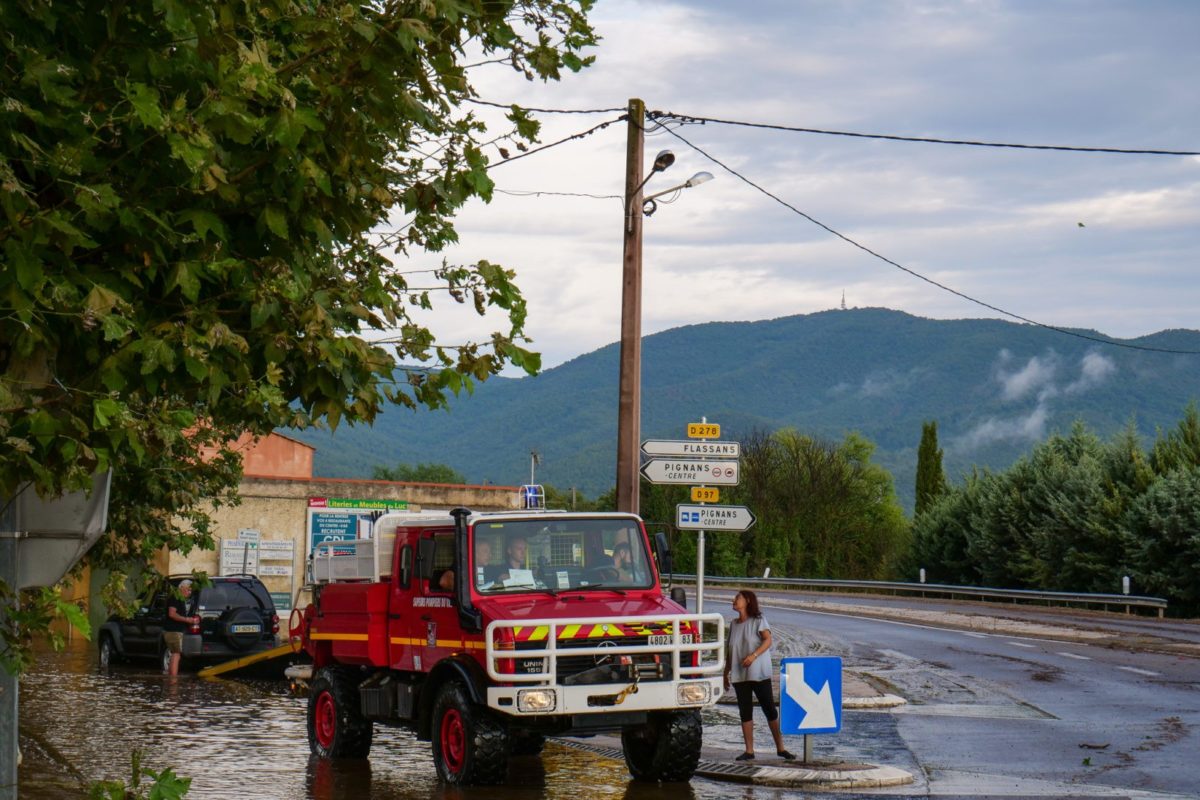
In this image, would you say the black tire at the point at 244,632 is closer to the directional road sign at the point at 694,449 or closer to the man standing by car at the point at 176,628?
the man standing by car at the point at 176,628

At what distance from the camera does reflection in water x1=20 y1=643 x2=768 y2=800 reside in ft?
42.8

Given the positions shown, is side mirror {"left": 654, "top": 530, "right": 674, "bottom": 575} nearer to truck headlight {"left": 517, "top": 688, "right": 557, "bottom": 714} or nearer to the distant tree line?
truck headlight {"left": 517, "top": 688, "right": 557, "bottom": 714}

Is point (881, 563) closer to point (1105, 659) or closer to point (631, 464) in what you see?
point (1105, 659)

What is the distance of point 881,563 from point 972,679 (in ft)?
234

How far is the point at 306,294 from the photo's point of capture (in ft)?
20.4

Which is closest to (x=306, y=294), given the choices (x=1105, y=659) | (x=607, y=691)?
(x=607, y=691)

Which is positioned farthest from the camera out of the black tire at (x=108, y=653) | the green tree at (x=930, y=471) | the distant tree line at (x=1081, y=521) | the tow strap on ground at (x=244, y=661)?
the green tree at (x=930, y=471)

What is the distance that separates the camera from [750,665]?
1517cm

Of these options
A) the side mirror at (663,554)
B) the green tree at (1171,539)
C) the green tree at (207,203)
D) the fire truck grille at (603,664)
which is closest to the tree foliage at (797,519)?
the green tree at (1171,539)

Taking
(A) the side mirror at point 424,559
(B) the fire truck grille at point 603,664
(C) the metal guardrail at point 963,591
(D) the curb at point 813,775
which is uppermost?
(A) the side mirror at point 424,559

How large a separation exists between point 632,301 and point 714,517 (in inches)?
118

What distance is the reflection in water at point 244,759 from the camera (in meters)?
13.0

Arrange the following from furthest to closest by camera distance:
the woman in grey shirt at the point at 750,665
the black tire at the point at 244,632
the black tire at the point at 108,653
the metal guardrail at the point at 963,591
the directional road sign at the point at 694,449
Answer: the metal guardrail at the point at 963,591 → the black tire at the point at 108,653 → the black tire at the point at 244,632 → the directional road sign at the point at 694,449 → the woman in grey shirt at the point at 750,665

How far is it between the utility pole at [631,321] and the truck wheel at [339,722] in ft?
16.9
